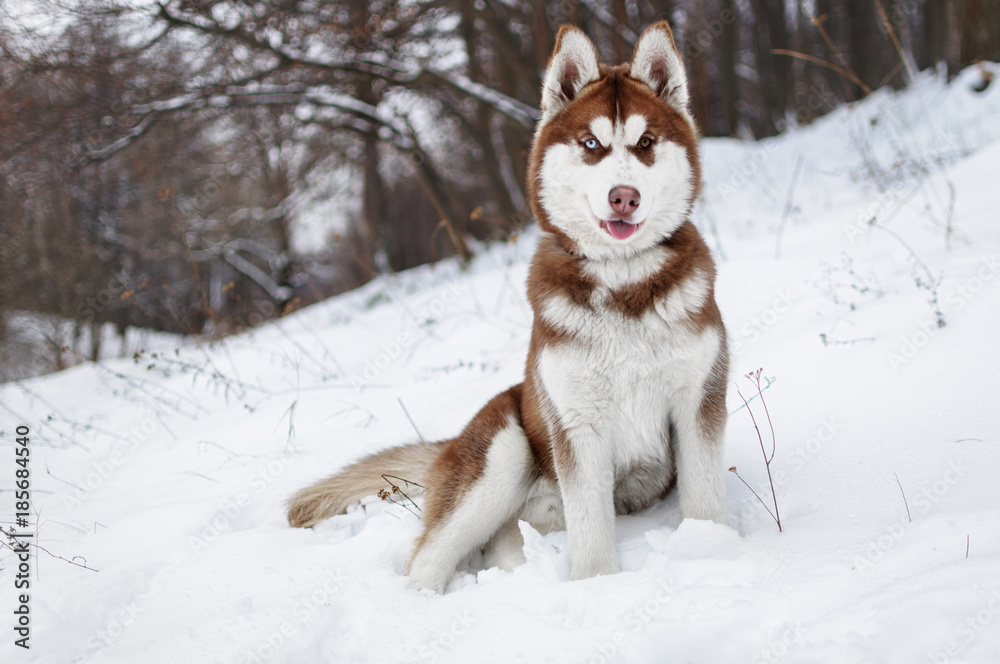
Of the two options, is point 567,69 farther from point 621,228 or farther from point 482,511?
point 482,511

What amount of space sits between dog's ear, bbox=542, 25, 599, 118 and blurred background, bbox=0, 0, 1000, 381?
2.62 metres

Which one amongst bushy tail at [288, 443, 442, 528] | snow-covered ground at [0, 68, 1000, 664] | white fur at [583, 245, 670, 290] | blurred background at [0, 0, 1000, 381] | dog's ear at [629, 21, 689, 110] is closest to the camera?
snow-covered ground at [0, 68, 1000, 664]

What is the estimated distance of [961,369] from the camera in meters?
2.68

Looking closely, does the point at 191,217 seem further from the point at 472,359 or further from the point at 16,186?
the point at 472,359

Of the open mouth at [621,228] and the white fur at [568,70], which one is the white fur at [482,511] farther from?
the white fur at [568,70]

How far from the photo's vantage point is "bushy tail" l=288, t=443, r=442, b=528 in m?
2.77

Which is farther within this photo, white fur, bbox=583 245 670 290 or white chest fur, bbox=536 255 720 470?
white fur, bbox=583 245 670 290

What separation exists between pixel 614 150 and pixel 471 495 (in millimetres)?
1478

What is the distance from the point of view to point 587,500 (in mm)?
2135

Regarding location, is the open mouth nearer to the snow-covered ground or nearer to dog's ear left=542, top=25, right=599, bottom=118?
dog's ear left=542, top=25, right=599, bottom=118

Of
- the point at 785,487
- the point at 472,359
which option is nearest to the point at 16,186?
the point at 472,359

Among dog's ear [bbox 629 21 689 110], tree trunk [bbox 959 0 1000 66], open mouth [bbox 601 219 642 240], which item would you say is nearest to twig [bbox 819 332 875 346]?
dog's ear [bbox 629 21 689 110]

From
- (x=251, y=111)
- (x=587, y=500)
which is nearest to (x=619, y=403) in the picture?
(x=587, y=500)

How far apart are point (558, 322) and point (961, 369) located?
1998 mm
